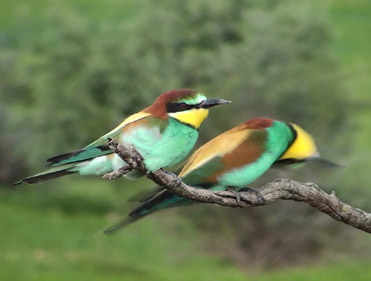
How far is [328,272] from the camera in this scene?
1464 centimetres

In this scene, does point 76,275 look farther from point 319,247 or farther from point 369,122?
point 369,122

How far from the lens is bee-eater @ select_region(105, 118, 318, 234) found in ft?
9.51

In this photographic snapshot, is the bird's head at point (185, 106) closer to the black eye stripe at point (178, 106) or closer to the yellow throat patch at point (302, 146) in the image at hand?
the black eye stripe at point (178, 106)

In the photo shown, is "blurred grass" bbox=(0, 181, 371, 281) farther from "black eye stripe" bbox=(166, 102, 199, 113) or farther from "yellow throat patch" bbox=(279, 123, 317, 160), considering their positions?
"black eye stripe" bbox=(166, 102, 199, 113)

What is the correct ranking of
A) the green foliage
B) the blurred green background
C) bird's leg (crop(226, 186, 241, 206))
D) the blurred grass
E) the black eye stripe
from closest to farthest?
the black eye stripe < bird's leg (crop(226, 186, 241, 206)) < the blurred green background < the blurred grass < the green foliage

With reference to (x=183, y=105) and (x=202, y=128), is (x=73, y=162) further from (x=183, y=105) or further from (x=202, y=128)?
(x=202, y=128)

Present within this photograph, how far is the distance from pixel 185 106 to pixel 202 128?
29.6 ft

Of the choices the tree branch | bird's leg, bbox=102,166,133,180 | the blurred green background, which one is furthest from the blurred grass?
bird's leg, bbox=102,166,133,180

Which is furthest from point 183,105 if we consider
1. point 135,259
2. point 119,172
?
point 135,259

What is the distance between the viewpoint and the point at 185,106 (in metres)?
2.60

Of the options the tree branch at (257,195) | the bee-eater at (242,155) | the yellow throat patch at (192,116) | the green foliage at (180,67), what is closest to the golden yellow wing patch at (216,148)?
the bee-eater at (242,155)

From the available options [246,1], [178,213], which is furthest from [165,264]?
[246,1]

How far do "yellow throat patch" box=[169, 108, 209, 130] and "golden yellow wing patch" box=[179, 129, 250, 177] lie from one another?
275 millimetres

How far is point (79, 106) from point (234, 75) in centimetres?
339
